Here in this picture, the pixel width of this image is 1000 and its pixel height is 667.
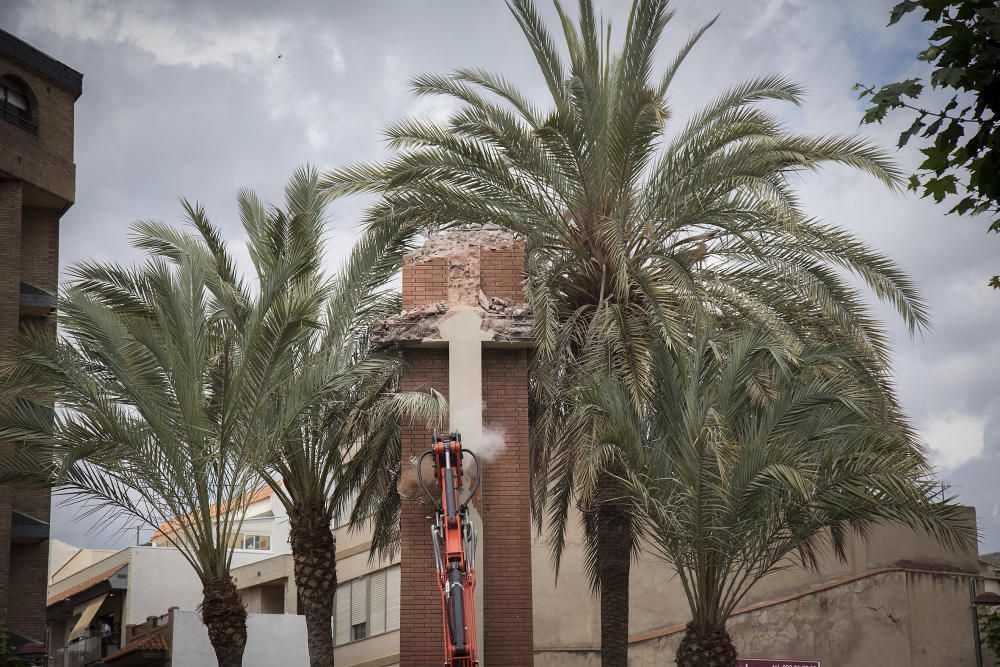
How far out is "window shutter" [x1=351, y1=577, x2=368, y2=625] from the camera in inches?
1372

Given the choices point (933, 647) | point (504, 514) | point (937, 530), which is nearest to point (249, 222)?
point (504, 514)

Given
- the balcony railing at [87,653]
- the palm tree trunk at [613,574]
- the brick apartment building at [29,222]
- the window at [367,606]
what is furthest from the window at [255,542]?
the palm tree trunk at [613,574]

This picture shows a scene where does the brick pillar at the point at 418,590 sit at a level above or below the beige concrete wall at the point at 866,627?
above

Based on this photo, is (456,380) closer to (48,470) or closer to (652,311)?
(652,311)

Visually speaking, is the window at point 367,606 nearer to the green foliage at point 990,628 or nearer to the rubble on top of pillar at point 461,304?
the green foliage at point 990,628

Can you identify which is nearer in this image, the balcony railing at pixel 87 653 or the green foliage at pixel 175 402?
the green foliage at pixel 175 402

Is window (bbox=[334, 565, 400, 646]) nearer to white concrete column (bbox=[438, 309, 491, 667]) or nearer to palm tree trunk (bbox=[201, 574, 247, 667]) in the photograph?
palm tree trunk (bbox=[201, 574, 247, 667])

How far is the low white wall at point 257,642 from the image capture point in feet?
111

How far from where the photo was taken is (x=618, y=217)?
62.4 feet

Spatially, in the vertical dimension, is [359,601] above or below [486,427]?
below

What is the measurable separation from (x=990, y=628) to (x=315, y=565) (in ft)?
45.7

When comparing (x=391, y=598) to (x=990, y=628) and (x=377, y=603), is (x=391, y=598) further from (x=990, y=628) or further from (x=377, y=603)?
(x=990, y=628)

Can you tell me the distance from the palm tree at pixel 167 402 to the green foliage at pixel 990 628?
1460 centimetres

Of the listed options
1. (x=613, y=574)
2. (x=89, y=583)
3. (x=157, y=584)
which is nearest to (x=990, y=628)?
(x=613, y=574)
